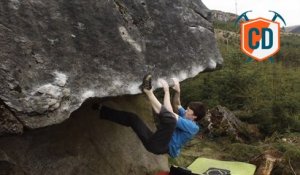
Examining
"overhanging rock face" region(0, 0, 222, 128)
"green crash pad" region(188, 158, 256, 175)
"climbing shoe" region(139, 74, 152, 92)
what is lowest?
"green crash pad" region(188, 158, 256, 175)

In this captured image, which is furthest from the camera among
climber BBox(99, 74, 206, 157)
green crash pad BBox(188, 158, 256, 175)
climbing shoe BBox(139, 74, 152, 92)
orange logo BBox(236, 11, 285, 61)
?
orange logo BBox(236, 11, 285, 61)

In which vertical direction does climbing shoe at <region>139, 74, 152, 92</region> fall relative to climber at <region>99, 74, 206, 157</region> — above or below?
above

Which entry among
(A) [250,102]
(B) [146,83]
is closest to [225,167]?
(B) [146,83]

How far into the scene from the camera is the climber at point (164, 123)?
158 inches

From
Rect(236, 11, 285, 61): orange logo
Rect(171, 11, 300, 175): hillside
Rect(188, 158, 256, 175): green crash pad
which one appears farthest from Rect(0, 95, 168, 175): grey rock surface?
Rect(236, 11, 285, 61): orange logo

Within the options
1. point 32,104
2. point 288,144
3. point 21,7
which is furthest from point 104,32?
point 288,144

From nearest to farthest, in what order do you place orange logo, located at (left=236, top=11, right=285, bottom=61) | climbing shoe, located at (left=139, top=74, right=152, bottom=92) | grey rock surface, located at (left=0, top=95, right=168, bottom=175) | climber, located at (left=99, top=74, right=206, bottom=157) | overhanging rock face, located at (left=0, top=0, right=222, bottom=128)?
1. overhanging rock face, located at (left=0, top=0, right=222, bottom=128)
2. climbing shoe, located at (left=139, top=74, right=152, bottom=92)
3. climber, located at (left=99, top=74, right=206, bottom=157)
4. grey rock surface, located at (left=0, top=95, right=168, bottom=175)
5. orange logo, located at (left=236, top=11, right=285, bottom=61)

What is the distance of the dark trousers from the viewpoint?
4034mm

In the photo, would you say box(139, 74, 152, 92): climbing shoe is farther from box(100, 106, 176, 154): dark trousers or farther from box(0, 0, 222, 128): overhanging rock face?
box(100, 106, 176, 154): dark trousers

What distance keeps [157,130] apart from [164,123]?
17cm

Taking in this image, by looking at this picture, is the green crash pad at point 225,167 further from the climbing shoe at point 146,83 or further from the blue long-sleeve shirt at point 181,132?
the climbing shoe at point 146,83

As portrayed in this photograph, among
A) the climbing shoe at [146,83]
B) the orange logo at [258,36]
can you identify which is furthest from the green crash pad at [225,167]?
the orange logo at [258,36]

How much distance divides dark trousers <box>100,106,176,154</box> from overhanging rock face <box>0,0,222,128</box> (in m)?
0.39

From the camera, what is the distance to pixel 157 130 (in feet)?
13.7
